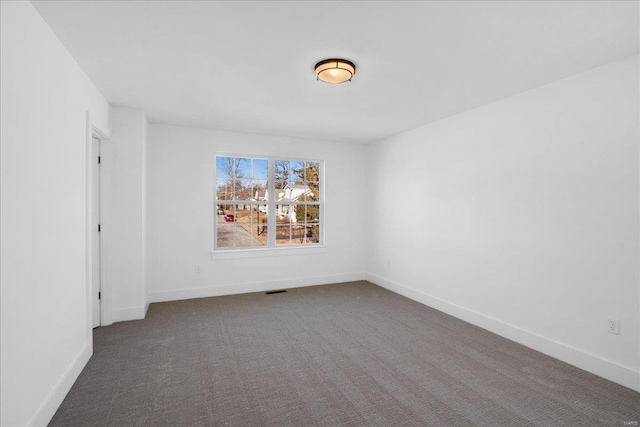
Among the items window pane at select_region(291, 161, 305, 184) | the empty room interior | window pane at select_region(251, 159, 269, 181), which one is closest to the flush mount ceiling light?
the empty room interior

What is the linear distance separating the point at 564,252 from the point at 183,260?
15.1ft

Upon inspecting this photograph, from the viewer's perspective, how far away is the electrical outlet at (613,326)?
253 cm

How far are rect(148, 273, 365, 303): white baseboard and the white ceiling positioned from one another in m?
2.60

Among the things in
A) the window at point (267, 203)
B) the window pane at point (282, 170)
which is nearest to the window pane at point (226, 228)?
the window at point (267, 203)

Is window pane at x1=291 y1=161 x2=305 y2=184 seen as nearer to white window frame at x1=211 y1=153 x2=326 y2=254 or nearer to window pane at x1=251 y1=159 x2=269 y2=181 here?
white window frame at x1=211 y1=153 x2=326 y2=254

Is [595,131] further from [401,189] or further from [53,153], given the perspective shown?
[53,153]

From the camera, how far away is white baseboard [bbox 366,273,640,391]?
2486mm

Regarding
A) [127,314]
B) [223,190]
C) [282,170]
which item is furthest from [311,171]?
→ [127,314]

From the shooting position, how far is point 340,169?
5750mm

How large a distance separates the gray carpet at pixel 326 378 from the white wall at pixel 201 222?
93 cm

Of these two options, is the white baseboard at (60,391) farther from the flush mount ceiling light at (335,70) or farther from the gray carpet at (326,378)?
the flush mount ceiling light at (335,70)

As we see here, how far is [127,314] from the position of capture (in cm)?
380

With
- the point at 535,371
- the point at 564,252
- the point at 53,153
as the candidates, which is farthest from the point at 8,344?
the point at 564,252

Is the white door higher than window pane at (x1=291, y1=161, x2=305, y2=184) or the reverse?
the reverse
